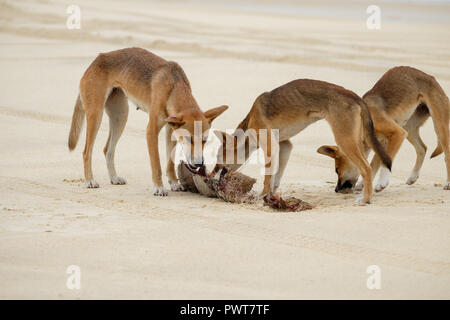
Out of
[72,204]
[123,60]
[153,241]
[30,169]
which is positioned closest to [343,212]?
[153,241]

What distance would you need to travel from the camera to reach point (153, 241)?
714 centimetres

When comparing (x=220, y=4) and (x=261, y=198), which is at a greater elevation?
(x=220, y=4)

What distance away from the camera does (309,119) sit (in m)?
9.38

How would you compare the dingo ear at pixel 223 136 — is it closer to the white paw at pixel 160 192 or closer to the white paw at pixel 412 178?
the white paw at pixel 160 192

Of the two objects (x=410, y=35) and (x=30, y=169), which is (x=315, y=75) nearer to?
(x=30, y=169)

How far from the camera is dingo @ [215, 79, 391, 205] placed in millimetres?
8852

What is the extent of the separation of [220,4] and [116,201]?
4614cm

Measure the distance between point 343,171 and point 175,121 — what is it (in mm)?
2321

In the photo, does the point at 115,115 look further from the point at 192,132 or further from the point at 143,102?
the point at 192,132

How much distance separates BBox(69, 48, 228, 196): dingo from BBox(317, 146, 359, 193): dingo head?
1.55 m

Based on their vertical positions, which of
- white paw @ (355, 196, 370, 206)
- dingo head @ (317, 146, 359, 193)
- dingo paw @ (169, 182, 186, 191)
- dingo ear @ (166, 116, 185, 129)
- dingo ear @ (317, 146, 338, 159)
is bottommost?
dingo paw @ (169, 182, 186, 191)

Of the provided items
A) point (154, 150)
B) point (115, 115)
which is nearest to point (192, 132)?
point (154, 150)

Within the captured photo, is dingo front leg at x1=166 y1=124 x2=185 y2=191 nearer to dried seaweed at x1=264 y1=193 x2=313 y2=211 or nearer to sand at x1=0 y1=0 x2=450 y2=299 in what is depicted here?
sand at x1=0 y1=0 x2=450 y2=299

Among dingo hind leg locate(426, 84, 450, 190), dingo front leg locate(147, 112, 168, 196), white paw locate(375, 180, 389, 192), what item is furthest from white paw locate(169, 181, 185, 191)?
dingo hind leg locate(426, 84, 450, 190)
